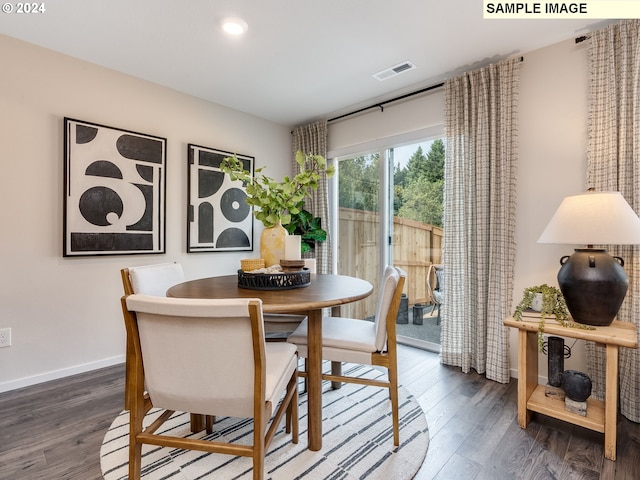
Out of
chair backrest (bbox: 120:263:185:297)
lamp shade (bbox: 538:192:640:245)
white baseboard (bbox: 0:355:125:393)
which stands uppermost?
lamp shade (bbox: 538:192:640:245)

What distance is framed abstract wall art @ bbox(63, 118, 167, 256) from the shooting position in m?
2.44

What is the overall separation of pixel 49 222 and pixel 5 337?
0.84 m

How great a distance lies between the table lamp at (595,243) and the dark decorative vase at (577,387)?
0.97 ft

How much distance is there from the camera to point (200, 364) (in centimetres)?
110

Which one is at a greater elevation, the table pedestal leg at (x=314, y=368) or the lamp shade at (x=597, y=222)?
the lamp shade at (x=597, y=222)

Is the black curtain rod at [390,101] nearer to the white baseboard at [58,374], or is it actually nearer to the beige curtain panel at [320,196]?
the beige curtain panel at [320,196]

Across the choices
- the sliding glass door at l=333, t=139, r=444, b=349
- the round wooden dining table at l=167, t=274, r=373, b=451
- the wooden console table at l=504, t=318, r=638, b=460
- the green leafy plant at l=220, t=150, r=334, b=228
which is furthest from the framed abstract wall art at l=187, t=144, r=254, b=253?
the wooden console table at l=504, t=318, r=638, b=460

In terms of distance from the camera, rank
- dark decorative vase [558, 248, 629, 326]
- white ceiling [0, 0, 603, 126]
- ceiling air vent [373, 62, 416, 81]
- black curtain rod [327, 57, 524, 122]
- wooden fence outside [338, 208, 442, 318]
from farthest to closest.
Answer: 1. wooden fence outside [338, 208, 442, 318]
2. black curtain rod [327, 57, 524, 122]
3. ceiling air vent [373, 62, 416, 81]
4. white ceiling [0, 0, 603, 126]
5. dark decorative vase [558, 248, 629, 326]

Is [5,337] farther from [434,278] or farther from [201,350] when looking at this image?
[434,278]

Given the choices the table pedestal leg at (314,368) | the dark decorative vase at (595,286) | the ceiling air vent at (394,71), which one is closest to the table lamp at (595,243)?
the dark decorative vase at (595,286)

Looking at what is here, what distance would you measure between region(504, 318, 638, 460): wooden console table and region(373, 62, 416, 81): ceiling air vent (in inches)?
81.5

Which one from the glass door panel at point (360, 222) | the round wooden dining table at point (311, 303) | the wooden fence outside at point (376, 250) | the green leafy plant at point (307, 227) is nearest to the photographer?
the round wooden dining table at point (311, 303)

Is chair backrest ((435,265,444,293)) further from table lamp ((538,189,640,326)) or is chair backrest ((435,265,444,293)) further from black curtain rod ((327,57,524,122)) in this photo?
black curtain rod ((327,57,524,122))

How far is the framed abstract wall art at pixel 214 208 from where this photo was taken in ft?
10.3
